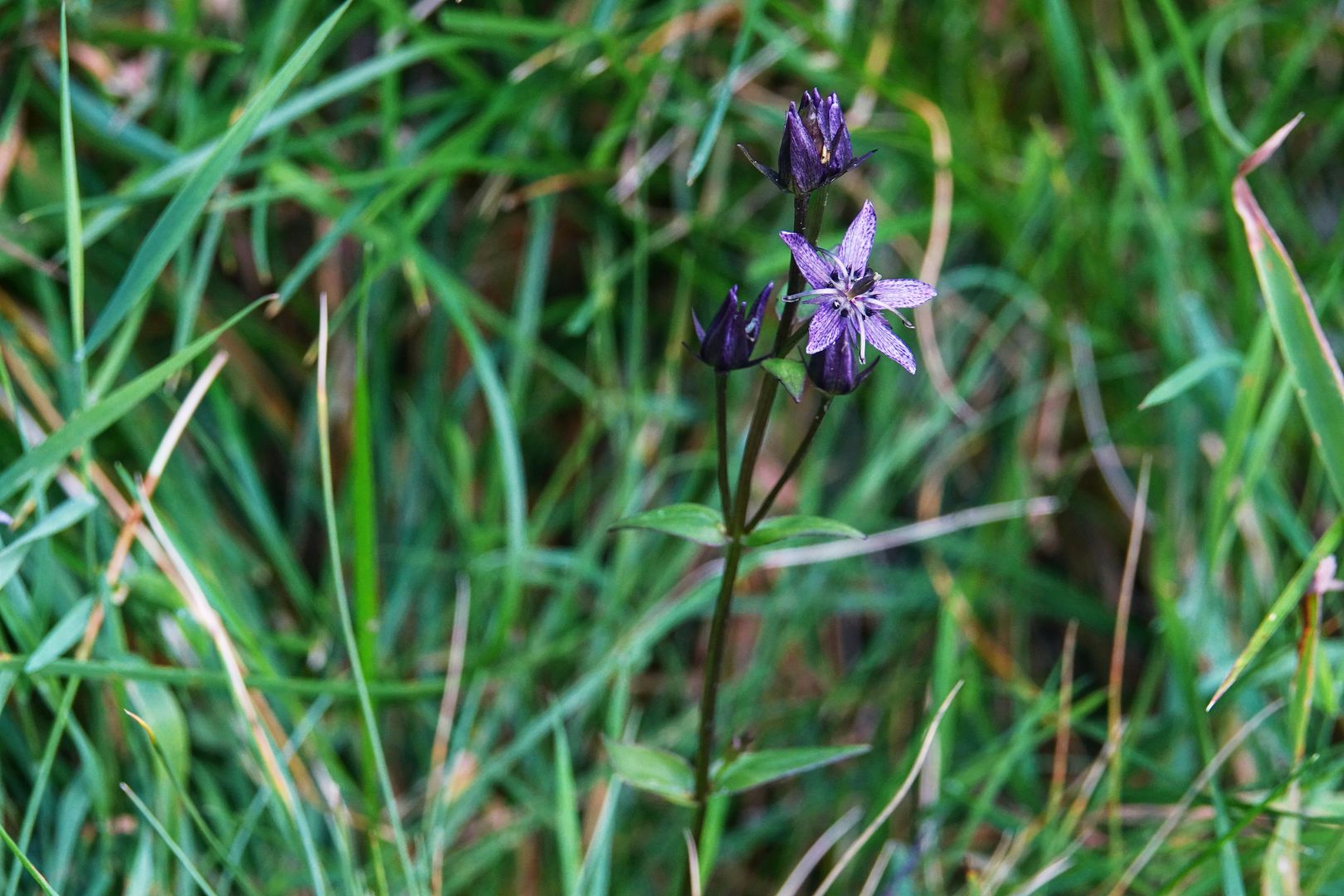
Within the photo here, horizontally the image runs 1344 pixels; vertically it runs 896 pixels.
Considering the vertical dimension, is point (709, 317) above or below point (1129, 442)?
above

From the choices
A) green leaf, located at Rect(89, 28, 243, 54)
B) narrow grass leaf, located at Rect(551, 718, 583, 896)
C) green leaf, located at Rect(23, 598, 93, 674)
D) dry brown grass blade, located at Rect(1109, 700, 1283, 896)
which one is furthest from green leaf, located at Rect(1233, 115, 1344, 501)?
green leaf, located at Rect(23, 598, 93, 674)

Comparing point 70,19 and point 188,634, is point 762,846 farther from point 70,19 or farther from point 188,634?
point 70,19

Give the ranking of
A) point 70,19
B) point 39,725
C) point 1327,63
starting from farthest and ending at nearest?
1. point 1327,63
2. point 70,19
3. point 39,725

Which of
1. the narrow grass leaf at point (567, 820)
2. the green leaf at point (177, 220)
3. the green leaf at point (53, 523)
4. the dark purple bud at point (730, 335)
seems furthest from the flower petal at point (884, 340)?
the green leaf at point (53, 523)

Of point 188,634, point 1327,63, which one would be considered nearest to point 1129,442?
point 1327,63

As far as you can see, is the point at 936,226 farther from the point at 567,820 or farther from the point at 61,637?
the point at 61,637

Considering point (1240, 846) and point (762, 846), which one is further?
point (762, 846)

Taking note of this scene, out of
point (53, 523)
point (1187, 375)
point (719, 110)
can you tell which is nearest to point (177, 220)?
point (53, 523)

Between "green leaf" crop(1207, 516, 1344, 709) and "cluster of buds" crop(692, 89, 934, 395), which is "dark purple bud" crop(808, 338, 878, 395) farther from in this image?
"green leaf" crop(1207, 516, 1344, 709)
